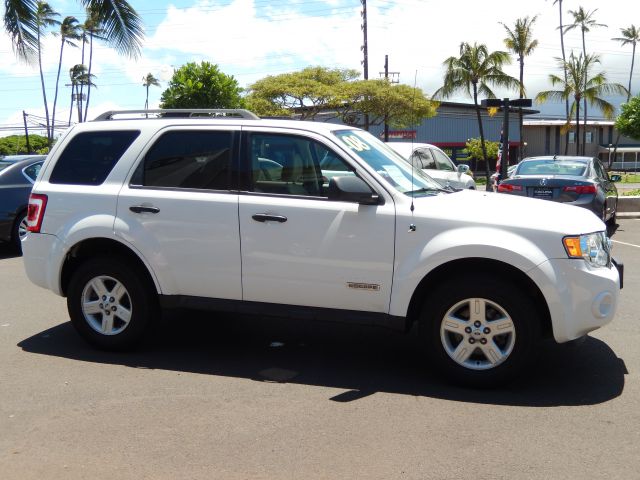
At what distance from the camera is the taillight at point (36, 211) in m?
6.00

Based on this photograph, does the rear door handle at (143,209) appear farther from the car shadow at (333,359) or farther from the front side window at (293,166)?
the car shadow at (333,359)

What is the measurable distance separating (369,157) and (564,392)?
7.38 ft

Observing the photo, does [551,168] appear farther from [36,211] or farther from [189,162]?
[36,211]

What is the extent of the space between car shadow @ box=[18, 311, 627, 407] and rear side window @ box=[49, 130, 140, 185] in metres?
1.43

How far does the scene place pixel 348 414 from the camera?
4.64 meters

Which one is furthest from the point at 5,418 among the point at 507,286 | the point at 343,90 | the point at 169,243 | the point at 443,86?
the point at 443,86

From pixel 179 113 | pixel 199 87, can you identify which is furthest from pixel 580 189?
pixel 199 87

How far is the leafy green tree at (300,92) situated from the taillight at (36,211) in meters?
34.7

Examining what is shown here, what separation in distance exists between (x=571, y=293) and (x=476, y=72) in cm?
4127

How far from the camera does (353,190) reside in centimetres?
510

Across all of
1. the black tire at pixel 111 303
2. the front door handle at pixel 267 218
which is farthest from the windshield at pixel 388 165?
the black tire at pixel 111 303

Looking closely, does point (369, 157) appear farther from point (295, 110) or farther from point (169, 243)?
point (295, 110)

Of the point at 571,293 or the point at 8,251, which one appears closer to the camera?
the point at 571,293

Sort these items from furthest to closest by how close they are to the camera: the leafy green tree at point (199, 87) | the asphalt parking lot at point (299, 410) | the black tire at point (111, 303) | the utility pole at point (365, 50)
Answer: the utility pole at point (365, 50), the leafy green tree at point (199, 87), the black tire at point (111, 303), the asphalt parking lot at point (299, 410)
